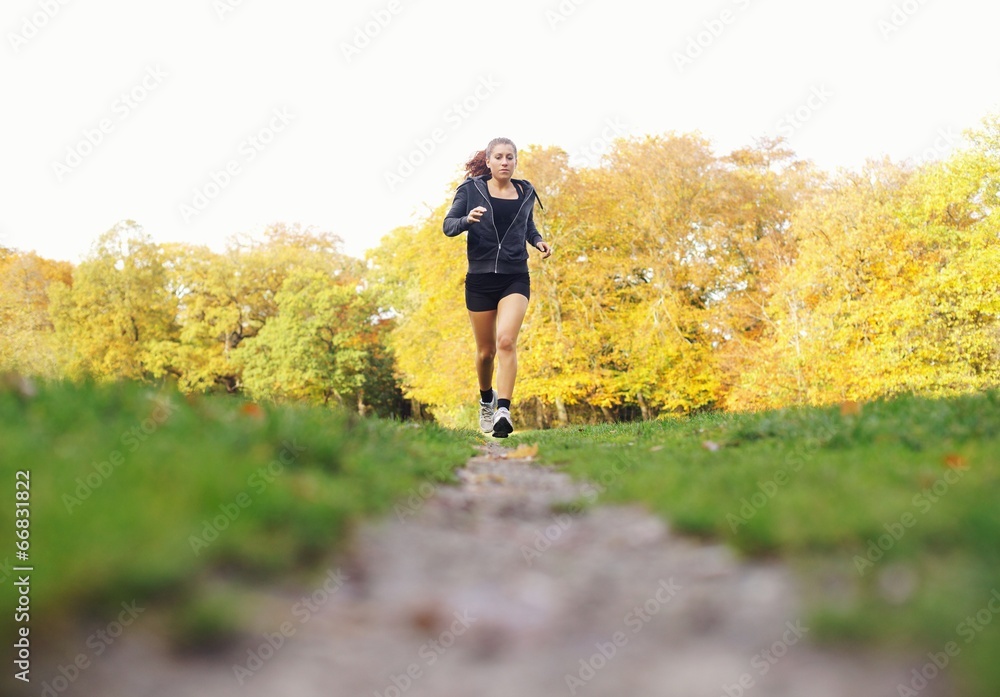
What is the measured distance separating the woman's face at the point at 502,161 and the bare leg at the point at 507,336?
4.48 ft

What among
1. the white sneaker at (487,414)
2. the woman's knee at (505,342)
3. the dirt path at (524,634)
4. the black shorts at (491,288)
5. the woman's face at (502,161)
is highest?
the woman's face at (502,161)

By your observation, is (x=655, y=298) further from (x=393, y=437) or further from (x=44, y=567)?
(x=44, y=567)

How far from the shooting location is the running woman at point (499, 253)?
8617 mm

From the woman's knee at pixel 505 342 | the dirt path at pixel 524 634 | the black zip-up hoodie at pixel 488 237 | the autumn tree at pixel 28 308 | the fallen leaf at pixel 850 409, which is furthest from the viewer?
the autumn tree at pixel 28 308

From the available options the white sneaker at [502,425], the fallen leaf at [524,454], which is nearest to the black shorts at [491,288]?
the white sneaker at [502,425]

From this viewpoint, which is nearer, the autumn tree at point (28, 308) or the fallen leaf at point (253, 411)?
the fallen leaf at point (253, 411)

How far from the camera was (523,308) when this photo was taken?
8.70 metres

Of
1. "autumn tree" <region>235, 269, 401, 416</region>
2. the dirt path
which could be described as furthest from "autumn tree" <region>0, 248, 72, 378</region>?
the dirt path

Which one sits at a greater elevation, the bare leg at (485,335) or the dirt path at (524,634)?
the bare leg at (485,335)

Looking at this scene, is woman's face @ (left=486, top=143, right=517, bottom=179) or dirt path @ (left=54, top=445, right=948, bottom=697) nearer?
dirt path @ (left=54, top=445, right=948, bottom=697)

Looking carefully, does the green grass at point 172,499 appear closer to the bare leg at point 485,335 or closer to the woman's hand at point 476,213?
the woman's hand at point 476,213

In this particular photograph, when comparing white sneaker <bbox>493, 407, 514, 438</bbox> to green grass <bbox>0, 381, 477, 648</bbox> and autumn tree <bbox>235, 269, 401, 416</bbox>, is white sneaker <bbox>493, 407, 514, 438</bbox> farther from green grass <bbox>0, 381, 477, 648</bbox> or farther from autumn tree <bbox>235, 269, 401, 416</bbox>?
autumn tree <bbox>235, 269, 401, 416</bbox>

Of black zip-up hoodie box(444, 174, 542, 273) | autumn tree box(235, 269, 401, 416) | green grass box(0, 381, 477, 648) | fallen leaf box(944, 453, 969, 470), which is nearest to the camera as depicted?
green grass box(0, 381, 477, 648)

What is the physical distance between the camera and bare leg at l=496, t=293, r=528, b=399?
8578 mm
